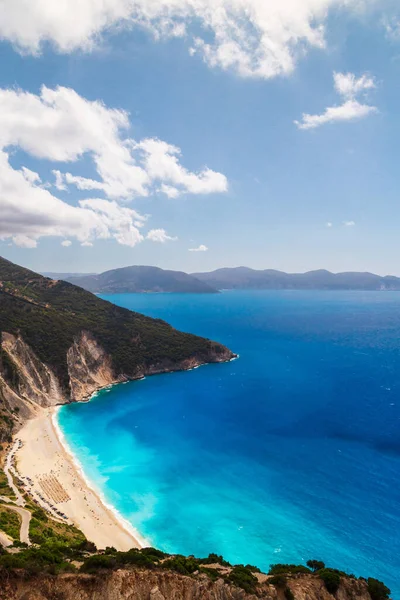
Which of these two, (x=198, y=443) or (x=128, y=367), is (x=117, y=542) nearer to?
(x=198, y=443)

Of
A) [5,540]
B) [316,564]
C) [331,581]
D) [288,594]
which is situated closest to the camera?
[288,594]

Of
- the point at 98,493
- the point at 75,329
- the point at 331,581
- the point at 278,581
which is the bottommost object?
the point at 98,493

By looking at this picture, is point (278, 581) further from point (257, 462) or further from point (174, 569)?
point (257, 462)

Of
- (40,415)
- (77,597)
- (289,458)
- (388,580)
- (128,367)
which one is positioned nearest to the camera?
(77,597)

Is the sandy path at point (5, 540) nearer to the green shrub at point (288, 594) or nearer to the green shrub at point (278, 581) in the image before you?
the green shrub at point (278, 581)

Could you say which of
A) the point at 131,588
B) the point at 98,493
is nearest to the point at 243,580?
the point at 131,588

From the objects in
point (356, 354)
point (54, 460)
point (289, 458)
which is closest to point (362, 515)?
point (289, 458)

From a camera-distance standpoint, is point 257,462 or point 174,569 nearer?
point 174,569
